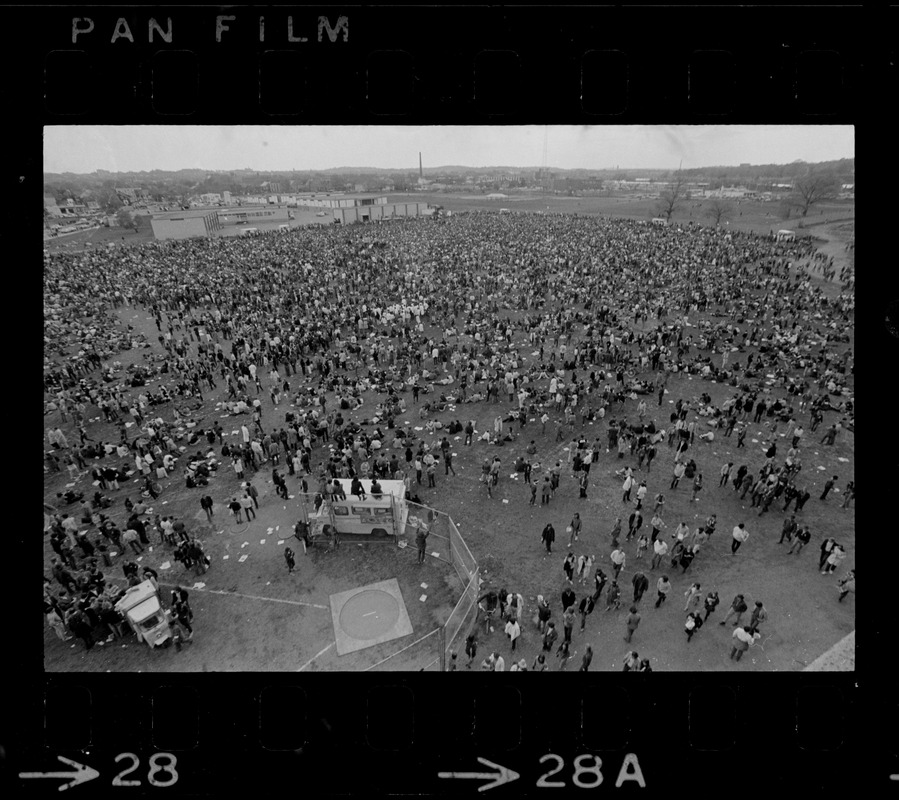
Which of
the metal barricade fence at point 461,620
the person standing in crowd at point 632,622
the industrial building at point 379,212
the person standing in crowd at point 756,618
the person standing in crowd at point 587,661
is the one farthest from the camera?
the industrial building at point 379,212

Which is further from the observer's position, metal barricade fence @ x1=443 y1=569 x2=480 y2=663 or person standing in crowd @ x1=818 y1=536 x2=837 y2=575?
person standing in crowd @ x1=818 y1=536 x2=837 y2=575

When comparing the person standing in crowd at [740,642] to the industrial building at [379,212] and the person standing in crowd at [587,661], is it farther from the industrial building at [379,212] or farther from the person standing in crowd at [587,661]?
the industrial building at [379,212]
